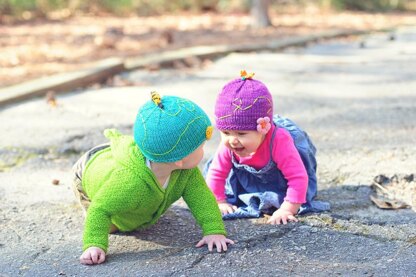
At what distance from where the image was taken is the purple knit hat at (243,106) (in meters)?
2.78

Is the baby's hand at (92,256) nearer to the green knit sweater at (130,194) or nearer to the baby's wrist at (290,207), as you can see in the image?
the green knit sweater at (130,194)

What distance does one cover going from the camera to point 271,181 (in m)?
3.08

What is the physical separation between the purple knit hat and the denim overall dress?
0.19 m

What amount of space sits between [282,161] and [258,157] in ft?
0.38

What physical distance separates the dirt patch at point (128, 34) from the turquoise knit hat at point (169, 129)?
3852 mm

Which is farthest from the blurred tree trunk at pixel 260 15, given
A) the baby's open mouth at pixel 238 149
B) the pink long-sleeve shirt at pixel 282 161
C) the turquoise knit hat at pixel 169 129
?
the turquoise knit hat at pixel 169 129

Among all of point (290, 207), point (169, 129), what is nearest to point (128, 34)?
point (290, 207)

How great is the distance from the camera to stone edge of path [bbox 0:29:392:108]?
5496 mm

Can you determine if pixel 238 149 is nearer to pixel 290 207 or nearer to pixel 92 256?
pixel 290 207

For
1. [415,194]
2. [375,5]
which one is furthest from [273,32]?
[415,194]

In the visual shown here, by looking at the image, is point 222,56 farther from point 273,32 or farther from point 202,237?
point 202,237

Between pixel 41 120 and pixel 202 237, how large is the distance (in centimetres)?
239

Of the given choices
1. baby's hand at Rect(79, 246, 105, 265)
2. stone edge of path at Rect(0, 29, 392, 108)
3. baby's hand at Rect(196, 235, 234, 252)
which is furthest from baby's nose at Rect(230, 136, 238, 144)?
stone edge of path at Rect(0, 29, 392, 108)

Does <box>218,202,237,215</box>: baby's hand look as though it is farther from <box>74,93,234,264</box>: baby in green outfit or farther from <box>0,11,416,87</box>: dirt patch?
<box>0,11,416,87</box>: dirt patch
